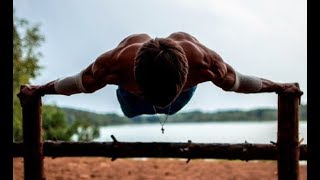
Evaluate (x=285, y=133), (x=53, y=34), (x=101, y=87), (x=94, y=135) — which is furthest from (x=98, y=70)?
(x=94, y=135)

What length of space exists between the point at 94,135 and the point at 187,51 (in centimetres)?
676

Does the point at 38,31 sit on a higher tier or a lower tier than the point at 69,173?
higher

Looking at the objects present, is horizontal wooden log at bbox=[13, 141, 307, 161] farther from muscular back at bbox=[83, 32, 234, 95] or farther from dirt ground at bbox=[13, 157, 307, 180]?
dirt ground at bbox=[13, 157, 307, 180]

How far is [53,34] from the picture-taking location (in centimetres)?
616

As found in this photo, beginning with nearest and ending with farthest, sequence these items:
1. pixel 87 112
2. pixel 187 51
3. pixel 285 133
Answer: pixel 187 51
pixel 285 133
pixel 87 112

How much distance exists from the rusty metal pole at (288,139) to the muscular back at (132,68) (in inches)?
12.0

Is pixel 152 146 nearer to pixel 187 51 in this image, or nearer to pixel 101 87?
pixel 101 87

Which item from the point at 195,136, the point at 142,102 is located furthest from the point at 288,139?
the point at 195,136

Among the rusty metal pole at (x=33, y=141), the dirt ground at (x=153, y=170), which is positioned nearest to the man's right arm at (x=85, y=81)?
the rusty metal pole at (x=33, y=141)

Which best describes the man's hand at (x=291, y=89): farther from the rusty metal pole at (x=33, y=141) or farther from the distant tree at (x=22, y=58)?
the distant tree at (x=22, y=58)

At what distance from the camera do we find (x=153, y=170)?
4.86 metres

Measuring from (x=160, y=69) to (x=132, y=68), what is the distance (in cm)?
22

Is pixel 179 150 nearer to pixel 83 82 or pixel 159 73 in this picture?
pixel 83 82

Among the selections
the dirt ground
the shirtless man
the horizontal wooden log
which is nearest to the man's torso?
the shirtless man
